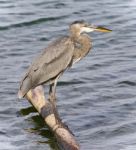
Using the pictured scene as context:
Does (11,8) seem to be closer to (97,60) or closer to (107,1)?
(107,1)

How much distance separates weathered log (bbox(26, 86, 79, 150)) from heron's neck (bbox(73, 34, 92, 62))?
873mm

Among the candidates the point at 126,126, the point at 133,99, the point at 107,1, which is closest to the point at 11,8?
the point at 107,1

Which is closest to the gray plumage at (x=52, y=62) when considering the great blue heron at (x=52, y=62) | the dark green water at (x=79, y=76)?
the great blue heron at (x=52, y=62)

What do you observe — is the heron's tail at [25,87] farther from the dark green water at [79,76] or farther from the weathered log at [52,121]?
the dark green water at [79,76]

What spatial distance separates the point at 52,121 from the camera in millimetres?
11625

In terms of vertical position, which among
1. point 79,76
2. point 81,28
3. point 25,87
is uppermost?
point 81,28

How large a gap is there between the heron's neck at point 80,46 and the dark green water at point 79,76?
3.77ft

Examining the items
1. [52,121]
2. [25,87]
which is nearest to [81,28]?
[25,87]

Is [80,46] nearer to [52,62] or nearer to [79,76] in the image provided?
[52,62]

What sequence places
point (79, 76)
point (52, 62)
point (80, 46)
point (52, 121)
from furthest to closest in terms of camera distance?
point (79, 76) → point (80, 46) → point (52, 62) → point (52, 121)

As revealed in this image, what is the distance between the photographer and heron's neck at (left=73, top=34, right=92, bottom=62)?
495 inches

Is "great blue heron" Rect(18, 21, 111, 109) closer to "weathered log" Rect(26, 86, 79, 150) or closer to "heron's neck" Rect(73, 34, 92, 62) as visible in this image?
"heron's neck" Rect(73, 34, 92, 62)

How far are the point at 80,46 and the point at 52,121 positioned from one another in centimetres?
168

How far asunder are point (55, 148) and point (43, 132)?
83cm
